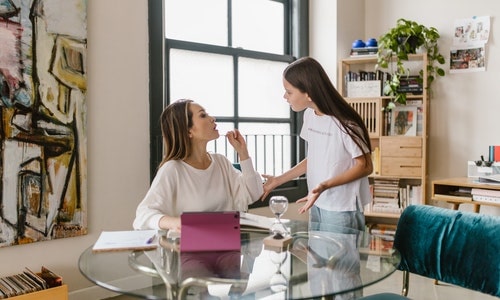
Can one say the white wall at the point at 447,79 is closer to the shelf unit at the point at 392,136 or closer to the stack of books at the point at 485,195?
the shelf unit at the point at 392,136

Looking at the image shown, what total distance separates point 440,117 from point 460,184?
86 cm

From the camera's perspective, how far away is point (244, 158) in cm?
212

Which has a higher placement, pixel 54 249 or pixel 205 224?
pixel 205 224

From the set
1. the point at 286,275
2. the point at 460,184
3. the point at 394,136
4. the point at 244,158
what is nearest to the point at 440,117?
the point at 394,136

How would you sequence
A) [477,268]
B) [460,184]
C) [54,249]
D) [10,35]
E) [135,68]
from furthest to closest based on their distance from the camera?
1. [460,184]
2. [135,68]
3. [54,249]
4. [10,35]
5. [477,268]

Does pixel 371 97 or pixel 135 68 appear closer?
pixel 135 68

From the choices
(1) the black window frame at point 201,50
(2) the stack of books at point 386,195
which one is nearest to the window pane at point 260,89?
(1) the black window frame at point 201,50

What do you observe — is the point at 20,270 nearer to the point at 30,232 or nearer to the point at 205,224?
the point at 30,232


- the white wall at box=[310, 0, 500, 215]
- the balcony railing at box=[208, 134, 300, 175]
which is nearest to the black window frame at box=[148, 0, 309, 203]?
the balcony railing at box=[208, 134, 300, 175]

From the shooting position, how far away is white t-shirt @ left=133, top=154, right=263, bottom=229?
1770 millimetres

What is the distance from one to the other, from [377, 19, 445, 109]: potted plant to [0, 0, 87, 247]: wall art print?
230 cm

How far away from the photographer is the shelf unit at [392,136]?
3.67 metres

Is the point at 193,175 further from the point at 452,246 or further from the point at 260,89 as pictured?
the point at 260,89

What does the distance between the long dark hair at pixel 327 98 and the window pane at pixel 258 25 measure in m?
1.63
